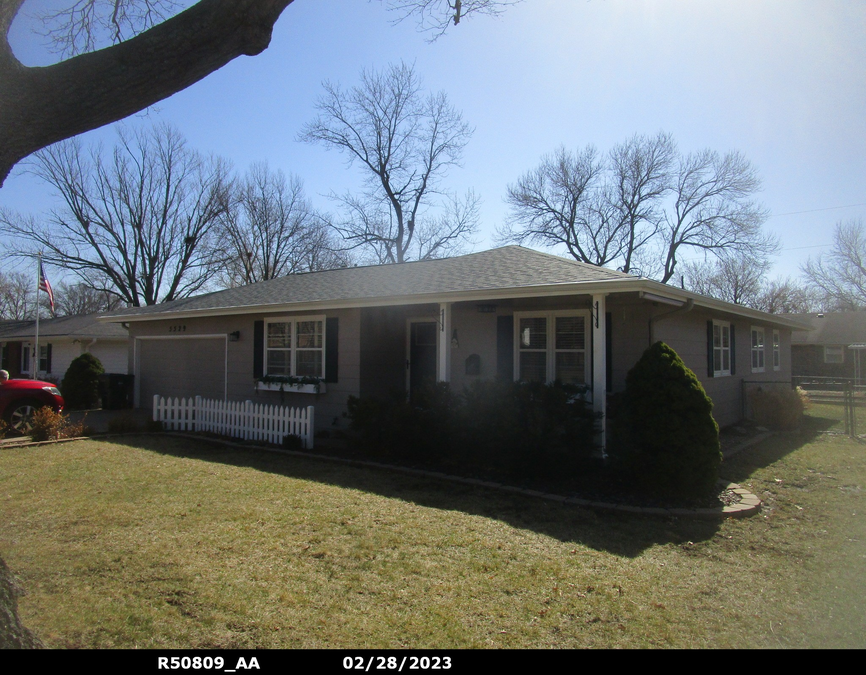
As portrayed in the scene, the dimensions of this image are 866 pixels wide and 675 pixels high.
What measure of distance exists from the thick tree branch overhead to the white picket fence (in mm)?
6845

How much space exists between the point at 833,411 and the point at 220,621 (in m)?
19.4

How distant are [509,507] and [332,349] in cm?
576

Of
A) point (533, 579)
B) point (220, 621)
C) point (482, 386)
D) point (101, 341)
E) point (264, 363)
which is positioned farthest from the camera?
point (101, 341)

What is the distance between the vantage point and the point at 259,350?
1195 cm

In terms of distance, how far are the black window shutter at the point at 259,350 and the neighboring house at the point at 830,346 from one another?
3093 centimetres

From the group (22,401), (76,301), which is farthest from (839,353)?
(76,301)

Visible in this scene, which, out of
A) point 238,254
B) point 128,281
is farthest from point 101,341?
point 238,254

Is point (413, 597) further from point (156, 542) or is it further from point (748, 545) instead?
point (748, 545)

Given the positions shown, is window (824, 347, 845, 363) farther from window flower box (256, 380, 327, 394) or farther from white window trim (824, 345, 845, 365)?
window flower box (256, 380, 327, 394)

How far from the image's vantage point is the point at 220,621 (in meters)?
3.30

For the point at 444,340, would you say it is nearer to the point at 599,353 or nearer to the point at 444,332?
the point at 444,332

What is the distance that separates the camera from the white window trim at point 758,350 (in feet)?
46.4

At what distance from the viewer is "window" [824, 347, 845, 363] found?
32344mm

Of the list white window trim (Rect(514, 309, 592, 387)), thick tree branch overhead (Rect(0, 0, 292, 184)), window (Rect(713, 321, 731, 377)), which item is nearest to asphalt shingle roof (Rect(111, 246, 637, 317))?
white window trim (Rect(514, 309, 592, 387))
